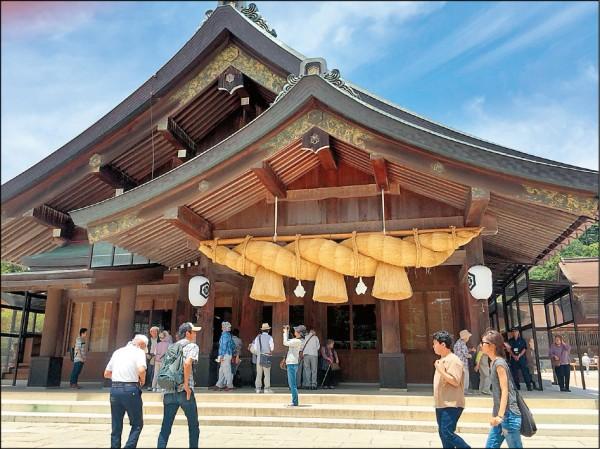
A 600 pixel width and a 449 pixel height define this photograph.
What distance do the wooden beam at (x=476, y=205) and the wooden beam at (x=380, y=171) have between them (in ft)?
4.81

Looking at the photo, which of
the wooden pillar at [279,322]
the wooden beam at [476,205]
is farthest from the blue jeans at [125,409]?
the wooden beam at [476,205]

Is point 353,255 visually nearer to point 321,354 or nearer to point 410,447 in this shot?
point 321,354

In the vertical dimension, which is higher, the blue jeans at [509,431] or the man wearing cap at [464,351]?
the man wearing cap at [464,351]

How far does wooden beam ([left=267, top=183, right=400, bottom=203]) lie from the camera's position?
920 cm

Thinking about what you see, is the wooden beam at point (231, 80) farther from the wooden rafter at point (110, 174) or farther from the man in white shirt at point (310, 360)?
the man in white shirt at point (310, 360)

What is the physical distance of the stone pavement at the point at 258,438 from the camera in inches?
217

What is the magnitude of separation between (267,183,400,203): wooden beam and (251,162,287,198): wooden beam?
0.83ft

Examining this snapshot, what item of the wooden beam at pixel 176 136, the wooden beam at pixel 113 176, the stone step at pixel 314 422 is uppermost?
the wooden beam at pixel 176 136

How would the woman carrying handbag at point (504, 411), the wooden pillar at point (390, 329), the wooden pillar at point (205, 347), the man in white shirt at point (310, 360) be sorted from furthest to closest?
the man in white shirt at point (310, 360) → the wooden pillar at point (205, 347) → the wooden pillar at point (390, 329) → the woman carrying handbag at point (504, 411)

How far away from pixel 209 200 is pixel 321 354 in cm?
439

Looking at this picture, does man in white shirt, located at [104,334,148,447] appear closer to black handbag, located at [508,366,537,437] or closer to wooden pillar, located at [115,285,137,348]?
black handbag, located at [508,366,537,437]

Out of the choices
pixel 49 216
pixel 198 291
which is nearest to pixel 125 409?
pixel 198 291

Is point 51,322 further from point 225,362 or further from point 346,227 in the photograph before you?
point 346,227

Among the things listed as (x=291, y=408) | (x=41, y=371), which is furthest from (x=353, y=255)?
(x=41, y=371)
